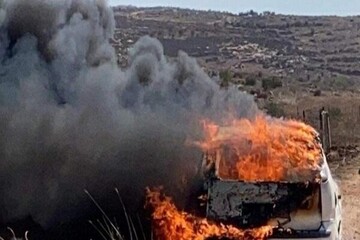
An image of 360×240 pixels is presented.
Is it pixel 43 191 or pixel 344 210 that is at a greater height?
pixel 43 191

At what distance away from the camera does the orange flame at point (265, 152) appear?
8219mm

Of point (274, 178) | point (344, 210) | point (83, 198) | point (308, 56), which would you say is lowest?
point (308, 56)

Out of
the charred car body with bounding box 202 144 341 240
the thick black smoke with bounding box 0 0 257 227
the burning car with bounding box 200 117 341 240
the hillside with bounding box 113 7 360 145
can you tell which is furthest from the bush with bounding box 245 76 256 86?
the charred car body with bounding box 202 144 341 240

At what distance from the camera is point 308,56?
61938mm

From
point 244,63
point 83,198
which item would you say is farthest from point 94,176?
point 244,63

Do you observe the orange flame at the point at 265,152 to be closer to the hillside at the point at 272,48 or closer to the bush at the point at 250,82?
the hillside at the point at 272,48

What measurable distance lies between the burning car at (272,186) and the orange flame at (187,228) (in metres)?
0.06

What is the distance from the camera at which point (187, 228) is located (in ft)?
26.1

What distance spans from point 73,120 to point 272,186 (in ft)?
11.1

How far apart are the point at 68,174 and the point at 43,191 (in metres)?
0.34

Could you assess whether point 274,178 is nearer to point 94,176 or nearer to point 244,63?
point 94,176

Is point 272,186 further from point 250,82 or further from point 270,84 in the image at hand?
point 270,84

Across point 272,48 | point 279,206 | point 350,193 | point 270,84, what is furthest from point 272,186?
point 272,48

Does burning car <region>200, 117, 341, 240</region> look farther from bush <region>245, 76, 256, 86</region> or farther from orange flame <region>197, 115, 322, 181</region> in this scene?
bush <region>245, 76, 256, 86</region>
